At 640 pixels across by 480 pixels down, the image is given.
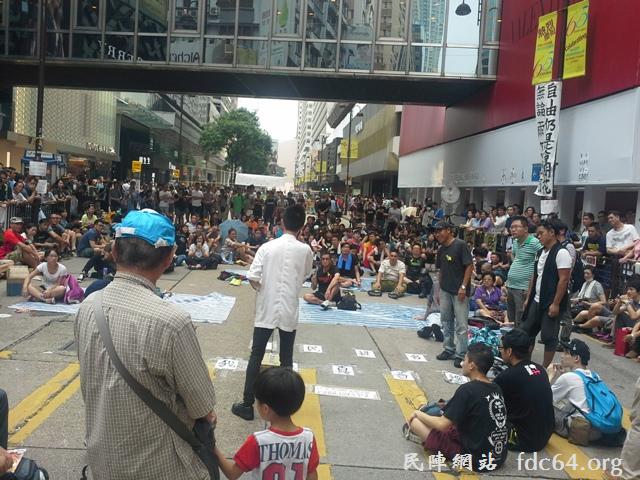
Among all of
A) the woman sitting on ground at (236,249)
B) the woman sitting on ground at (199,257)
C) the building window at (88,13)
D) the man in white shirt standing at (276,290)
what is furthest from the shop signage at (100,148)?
the man in white shirt standing at (276,290)

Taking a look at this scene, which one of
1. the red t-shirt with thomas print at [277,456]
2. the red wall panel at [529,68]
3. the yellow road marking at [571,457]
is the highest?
the red wall panel at [529,68]

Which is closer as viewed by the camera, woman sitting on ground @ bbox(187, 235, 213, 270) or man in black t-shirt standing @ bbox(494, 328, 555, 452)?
man in black t-shirt standing @ bbox(494, 328, 555, 452)

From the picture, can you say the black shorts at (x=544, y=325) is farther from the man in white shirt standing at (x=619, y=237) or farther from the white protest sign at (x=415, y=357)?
the man in white shirt standing at (x=619, y=237)

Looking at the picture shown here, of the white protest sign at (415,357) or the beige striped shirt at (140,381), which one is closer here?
the beige striped shirt at (140,381)

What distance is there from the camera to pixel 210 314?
9844 millimetres

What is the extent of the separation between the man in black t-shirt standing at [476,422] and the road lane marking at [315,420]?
88 cm

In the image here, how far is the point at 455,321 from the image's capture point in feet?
25.6

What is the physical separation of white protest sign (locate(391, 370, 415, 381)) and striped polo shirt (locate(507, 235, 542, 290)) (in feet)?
6.99

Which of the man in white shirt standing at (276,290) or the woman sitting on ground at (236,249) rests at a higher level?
the man in white shirt standing at (276,290)

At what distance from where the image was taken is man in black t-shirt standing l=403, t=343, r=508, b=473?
432cm

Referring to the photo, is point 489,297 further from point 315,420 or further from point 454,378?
point 315,420

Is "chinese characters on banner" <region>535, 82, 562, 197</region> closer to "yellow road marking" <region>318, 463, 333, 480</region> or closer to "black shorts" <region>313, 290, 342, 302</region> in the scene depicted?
"black shorts" <region>313, 290, 342, 302</region>

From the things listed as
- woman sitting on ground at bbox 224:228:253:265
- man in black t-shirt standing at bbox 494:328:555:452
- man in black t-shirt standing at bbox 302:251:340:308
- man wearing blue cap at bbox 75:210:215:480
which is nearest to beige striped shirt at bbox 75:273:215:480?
man wearing blue cap at bbox 75:210:215:480

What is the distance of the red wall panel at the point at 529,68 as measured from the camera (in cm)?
1232
